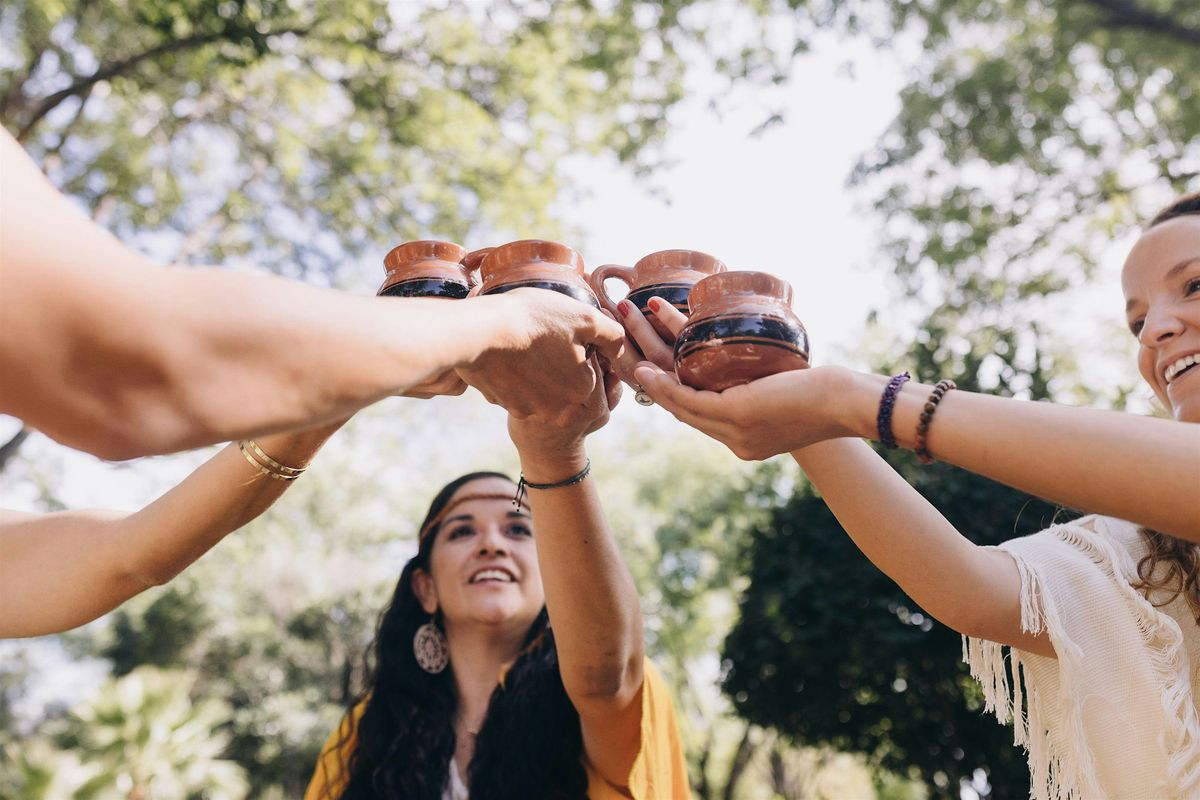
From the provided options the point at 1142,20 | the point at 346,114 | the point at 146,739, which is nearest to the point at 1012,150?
the point at 1142,20

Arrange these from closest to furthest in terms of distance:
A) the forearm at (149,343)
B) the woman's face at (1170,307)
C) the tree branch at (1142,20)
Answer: the forearm at (149,343) < the woman's face at (1170,307) < the tree branch at (1142,20)

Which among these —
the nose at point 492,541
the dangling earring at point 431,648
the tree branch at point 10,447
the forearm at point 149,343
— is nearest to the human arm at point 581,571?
Result: the nose at point 492,541

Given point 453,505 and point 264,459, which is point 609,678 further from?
point 453,505

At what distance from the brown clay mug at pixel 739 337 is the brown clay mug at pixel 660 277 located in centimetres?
24

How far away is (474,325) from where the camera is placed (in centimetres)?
155

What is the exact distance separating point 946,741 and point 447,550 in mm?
7032

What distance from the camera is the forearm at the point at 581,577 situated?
246 cm

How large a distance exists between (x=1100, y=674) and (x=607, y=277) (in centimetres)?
148

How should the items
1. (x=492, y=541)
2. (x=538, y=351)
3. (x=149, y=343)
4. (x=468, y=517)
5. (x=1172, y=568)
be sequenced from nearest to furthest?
1. (x=149, y=343)
2. (x=538, y=351)
3. (x=1172, y=568)
4. (x=492, y=541)
5. (x=468, y=517)

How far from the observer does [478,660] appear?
11.1ft

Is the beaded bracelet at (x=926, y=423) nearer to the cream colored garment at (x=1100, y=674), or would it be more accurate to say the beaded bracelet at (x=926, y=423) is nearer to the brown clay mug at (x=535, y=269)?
the cream colored garment at (x=1100, y=674)

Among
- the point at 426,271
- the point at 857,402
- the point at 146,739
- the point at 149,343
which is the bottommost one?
the point at 149,343

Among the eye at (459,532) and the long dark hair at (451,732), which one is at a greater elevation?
the eye at (459,532)

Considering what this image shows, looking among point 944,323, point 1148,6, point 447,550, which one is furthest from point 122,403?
point 944,323
